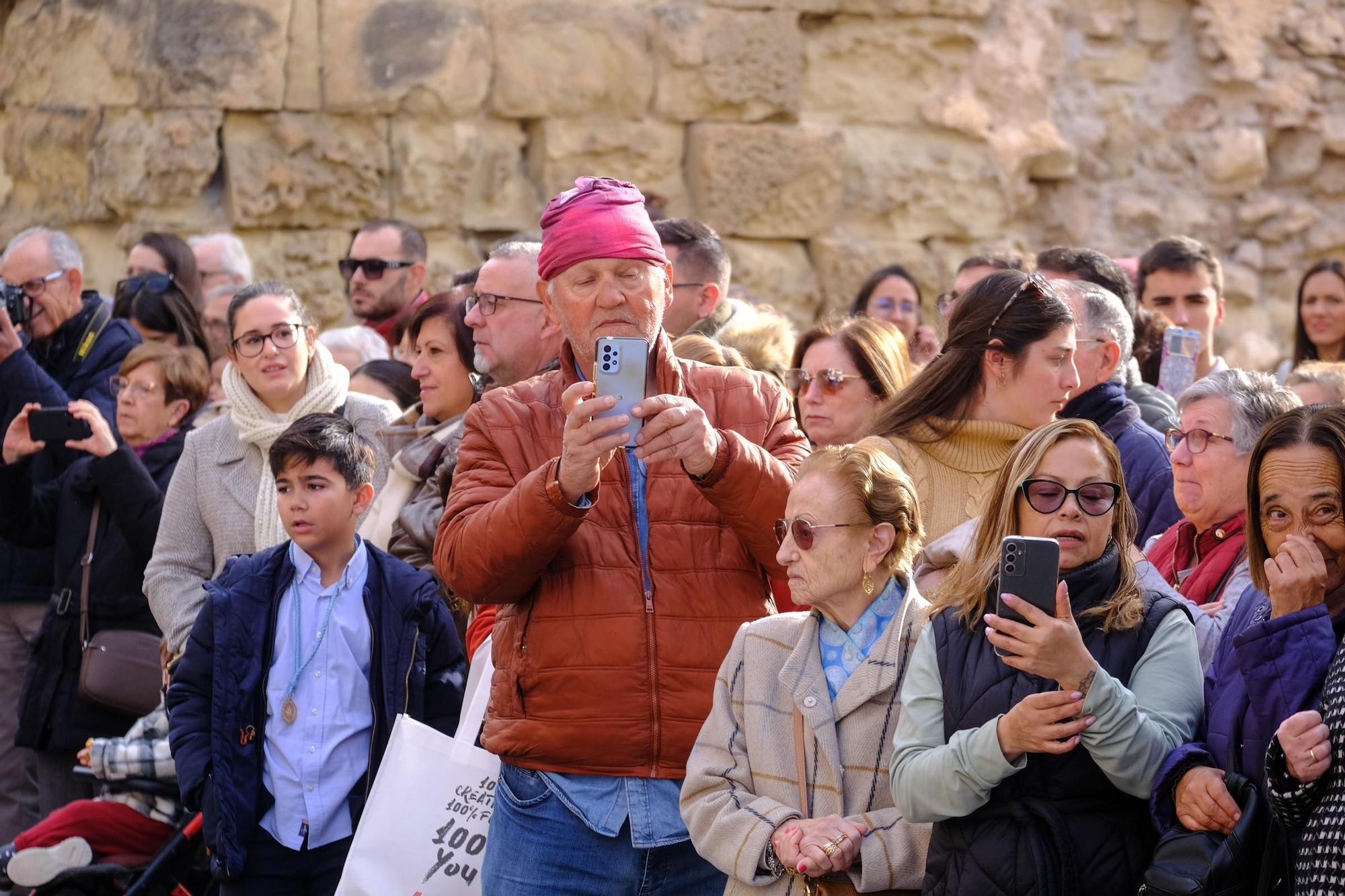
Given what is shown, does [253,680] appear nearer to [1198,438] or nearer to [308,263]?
[1198,438]

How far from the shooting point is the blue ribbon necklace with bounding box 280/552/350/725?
13.7 feet

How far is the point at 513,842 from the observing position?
10.3 ft

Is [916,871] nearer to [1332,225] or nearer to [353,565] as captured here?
[353,565]

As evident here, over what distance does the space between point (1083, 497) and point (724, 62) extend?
487 centimetres

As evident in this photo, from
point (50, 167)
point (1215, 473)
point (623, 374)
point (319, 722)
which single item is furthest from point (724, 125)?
point (623, 374)

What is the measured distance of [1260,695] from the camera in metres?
2.84

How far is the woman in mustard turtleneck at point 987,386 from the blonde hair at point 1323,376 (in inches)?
34.5

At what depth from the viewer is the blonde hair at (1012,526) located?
2.99 m

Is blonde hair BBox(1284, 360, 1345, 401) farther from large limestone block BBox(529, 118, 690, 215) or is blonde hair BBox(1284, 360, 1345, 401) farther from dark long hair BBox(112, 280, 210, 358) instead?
dark long hair BBox(112, 280, 210, 358)

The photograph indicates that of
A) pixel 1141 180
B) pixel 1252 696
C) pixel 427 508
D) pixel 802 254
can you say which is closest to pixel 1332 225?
pixel 1141 180

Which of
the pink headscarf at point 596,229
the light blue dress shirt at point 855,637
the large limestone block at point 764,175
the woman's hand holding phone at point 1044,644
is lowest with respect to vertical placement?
the light blue dress shirt at point 855,637

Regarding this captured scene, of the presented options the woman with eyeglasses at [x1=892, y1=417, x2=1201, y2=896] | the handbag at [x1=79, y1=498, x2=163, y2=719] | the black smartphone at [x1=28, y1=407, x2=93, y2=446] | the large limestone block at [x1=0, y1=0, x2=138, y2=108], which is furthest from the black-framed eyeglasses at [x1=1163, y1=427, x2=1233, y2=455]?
the large limestone block at [x1=0, y1=0, x2=138, y2=108]

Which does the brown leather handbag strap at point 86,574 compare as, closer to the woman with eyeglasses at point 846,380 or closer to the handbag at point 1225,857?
the woman with eyeglasses at point 846,380

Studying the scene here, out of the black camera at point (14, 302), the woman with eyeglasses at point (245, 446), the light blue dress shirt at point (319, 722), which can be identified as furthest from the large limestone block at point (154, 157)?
the light blue dress shirt at point (319, 722)
